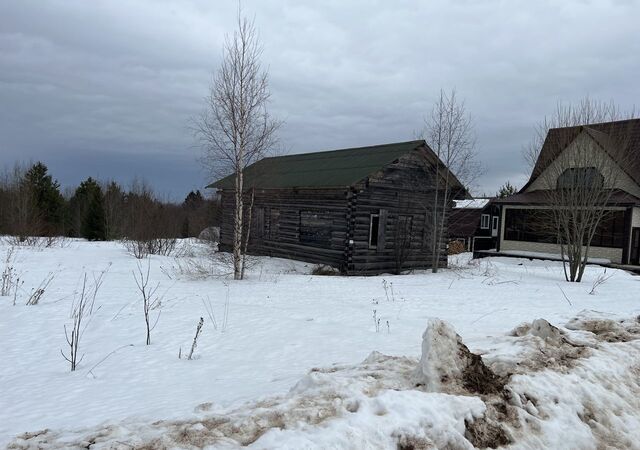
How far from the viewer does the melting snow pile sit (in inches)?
128

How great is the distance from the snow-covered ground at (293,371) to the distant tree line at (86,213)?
14.6 m

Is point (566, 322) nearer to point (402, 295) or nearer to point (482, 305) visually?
point (482, 305)

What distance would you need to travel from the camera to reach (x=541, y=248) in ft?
92.8

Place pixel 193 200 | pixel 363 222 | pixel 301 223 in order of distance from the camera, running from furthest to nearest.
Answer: pixel 193 200
pixel 301 223
pixel 363 222

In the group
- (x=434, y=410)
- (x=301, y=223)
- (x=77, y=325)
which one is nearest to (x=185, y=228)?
(x=301, y=223)

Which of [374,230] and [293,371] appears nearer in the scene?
[293,371]

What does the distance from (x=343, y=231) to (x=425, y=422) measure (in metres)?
15.2

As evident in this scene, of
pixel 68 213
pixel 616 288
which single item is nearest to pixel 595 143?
pixel 616 288

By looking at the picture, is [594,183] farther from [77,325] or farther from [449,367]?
[77,325]

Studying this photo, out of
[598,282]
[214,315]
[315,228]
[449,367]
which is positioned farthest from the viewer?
[315,228]

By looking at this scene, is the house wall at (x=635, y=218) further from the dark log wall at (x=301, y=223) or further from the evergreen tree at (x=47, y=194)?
the evergreen tree at (x=47, y=194)

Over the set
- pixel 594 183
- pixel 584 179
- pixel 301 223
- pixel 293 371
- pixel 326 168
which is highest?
A: pixel 326 168

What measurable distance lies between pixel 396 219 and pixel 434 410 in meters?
16.5

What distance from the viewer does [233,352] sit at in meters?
6.73
